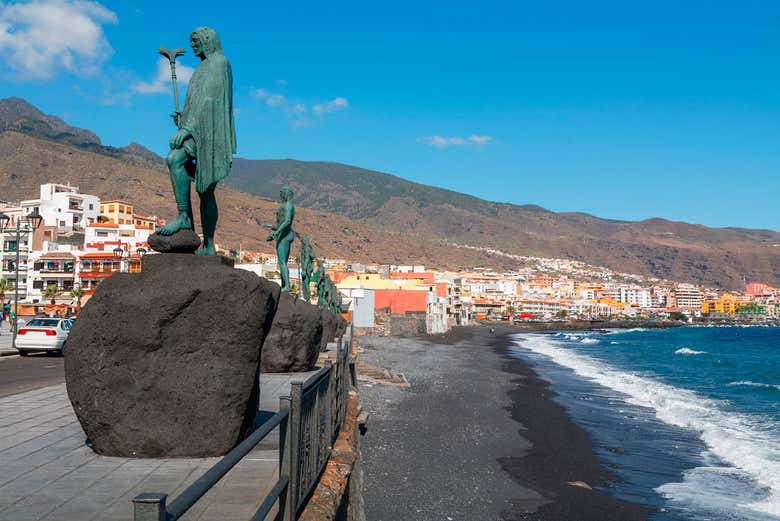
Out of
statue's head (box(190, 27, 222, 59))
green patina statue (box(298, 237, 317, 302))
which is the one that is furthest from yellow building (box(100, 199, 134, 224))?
statue's head (box(190, 27, 222, 59))

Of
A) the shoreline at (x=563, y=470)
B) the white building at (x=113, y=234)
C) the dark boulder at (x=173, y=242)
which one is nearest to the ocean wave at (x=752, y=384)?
the shoreline at (x=563, y=470)

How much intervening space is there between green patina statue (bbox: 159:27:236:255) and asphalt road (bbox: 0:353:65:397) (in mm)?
5537

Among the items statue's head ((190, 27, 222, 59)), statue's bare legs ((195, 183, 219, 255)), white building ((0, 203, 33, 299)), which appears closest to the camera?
statue's head ((190, 27, 222, 59))

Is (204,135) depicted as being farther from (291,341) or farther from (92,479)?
(291,341)

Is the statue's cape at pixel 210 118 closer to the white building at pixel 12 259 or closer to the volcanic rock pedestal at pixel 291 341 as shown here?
the volcanic rock pedestal at pixel 291 341

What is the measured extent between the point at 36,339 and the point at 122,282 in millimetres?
17898

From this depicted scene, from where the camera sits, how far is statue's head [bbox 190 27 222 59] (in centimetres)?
652

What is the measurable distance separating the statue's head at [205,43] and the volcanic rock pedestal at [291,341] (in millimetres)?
4804

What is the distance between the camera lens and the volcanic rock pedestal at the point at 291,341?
10.6m

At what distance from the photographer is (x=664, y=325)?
470ft

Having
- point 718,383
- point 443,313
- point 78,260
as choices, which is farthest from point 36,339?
point 443,313

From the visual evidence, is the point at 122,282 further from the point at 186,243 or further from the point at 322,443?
the point at 322,443

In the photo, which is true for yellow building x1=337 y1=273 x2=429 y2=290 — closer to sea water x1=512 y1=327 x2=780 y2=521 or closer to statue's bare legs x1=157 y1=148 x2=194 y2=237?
sea water x1=512 y1=327 x2=780 y2=521

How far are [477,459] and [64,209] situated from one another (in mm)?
71779
